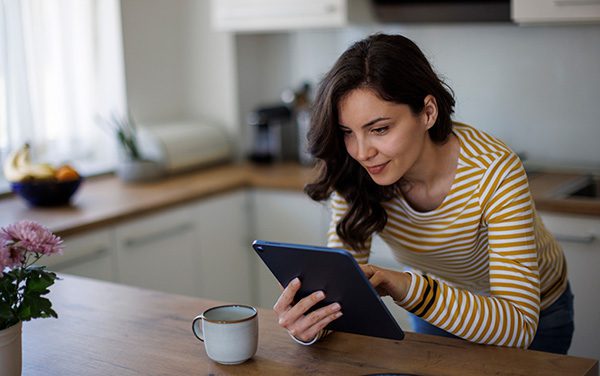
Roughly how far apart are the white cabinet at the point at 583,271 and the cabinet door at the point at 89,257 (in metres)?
1.49

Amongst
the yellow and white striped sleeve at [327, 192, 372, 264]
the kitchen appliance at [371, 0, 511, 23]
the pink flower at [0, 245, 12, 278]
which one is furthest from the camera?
the kitchen appliance at [371, 0, 511, 23]

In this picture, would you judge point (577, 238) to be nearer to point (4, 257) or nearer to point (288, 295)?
point (288, 295)

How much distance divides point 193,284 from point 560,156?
61.1 inches

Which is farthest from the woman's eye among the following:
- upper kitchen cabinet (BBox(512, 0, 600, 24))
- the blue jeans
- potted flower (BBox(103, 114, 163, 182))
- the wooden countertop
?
potted flower (BBox(103, 114, 163, 182))

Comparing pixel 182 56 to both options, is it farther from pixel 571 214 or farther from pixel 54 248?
pixel 54 248

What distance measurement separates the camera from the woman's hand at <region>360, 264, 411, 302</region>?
1.51 meters

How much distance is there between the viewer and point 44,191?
282 centimetres

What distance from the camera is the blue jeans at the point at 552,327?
1.87 meters

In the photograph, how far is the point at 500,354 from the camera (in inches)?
57.0

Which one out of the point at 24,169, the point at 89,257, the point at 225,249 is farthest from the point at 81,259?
the point at 225,249

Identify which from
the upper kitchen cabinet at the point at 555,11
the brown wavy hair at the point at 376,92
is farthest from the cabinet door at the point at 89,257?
the upper kitchen cabinet at the point at 555,11

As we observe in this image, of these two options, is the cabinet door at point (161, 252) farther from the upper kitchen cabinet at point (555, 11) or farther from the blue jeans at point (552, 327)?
the upper kitchen cabinet at point (555, 11)

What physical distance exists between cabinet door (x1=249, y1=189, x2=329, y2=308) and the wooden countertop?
2.3 inches

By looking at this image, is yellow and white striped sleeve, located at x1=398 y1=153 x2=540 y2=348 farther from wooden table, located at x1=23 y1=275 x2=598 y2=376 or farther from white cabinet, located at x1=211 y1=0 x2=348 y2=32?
white cabinet, located at x1=211 y1=0 x2=348 y2=32
